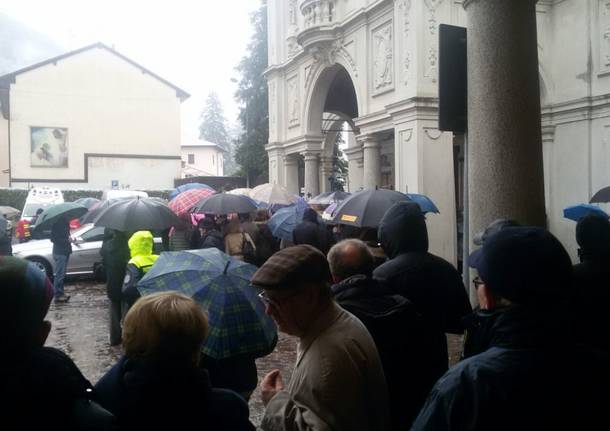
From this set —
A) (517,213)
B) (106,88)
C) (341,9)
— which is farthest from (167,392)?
(106,88)

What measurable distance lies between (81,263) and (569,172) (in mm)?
11892

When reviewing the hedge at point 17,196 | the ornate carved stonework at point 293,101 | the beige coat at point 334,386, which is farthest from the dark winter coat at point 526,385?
the hedge at point 17,196

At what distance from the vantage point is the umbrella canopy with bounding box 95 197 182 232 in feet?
22.9

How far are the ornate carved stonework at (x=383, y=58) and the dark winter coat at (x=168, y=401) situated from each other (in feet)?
43.1

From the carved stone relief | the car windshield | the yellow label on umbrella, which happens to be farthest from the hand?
the car windshield

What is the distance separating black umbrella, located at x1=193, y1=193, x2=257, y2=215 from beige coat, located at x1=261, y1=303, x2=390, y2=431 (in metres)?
7.18

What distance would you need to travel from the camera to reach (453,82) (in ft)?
14.8

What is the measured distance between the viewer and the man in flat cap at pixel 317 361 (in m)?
2.04

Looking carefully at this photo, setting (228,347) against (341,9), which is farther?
(341,9)

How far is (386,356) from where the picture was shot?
2.83 meters

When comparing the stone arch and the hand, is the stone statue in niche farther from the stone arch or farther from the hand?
the hand

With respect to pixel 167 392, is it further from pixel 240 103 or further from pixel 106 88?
pixel 106 88

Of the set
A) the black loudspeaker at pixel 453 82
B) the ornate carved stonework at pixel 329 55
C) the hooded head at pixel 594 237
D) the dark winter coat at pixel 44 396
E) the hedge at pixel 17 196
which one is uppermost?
the ornate carved stonework at pixel 329 55

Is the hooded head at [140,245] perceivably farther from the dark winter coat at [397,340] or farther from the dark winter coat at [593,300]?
the dark winter coat at [593,300]
